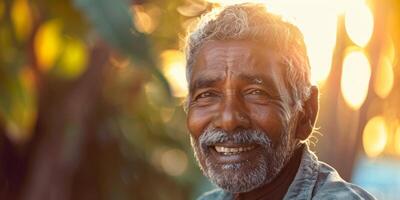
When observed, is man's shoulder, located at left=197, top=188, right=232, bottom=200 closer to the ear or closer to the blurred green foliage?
the ear

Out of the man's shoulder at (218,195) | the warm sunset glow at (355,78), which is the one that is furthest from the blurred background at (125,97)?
the man's shoulder at (218,195)

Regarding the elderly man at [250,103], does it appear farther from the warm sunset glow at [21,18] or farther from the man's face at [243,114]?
the warm sunset glow at [21,18]

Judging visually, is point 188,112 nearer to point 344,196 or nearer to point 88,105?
point 344,196

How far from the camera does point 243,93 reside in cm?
286

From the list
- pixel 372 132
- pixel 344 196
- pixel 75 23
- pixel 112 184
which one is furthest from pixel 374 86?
pixel 344 196

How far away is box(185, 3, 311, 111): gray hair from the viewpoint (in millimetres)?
2863

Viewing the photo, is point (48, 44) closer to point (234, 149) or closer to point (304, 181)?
point (234, 149)

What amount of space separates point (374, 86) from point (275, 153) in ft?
11.0

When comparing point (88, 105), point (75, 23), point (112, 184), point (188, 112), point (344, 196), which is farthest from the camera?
point (112, 184)

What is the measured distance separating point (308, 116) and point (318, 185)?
0.33 m

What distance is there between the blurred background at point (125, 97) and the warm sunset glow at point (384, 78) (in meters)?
0.01

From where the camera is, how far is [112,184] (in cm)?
831

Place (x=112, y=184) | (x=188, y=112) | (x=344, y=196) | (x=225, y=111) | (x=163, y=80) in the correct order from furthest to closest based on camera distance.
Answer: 1. (x=112, y=184)
2. (x=163, y=80)
3. (x=188, y=112)
4. (x=225, y=111)
5. (x=344, y=196)

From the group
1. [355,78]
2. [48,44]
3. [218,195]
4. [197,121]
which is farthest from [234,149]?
[48,44]
